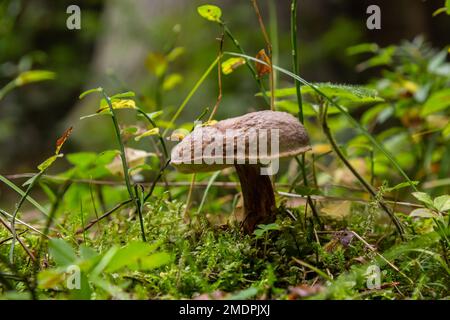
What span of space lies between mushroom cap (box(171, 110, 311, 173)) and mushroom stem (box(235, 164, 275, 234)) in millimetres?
156

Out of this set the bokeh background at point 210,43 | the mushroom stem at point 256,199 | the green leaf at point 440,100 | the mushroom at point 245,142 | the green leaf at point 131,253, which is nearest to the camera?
the green leaf at point 131,253

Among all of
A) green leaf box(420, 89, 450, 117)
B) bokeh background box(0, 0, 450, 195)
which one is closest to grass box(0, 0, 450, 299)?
green leaf box(420, 89, 450, 117)

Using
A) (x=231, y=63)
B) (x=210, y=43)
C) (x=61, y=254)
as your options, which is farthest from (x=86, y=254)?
(x=210, y=43)

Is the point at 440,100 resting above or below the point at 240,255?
above

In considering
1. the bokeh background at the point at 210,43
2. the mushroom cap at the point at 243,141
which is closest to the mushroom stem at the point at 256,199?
the mushroom cap at the point at 243,141

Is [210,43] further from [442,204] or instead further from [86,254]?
[86,254]

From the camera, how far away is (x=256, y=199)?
1067 millimetres

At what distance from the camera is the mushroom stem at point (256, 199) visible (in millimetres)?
1057

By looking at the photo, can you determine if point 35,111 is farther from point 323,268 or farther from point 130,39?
point 323,268

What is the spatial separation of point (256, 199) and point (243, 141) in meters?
A: 0.24

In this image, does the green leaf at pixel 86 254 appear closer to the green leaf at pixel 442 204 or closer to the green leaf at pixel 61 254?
the green leaf at pixel 61 254

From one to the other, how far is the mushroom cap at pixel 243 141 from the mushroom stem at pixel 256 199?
156 mm

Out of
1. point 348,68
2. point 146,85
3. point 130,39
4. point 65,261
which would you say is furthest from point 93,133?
point 65,261
